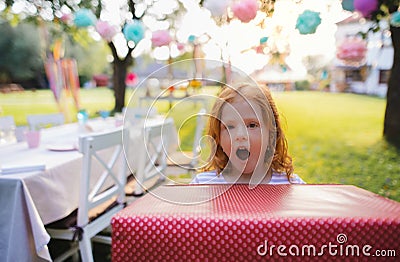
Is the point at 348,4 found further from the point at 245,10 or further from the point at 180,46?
the point at 180,46

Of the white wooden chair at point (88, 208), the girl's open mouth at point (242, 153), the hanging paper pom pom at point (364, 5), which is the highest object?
the hanging paper pom pom at point (364, 5)

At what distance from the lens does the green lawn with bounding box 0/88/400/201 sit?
4188 mm

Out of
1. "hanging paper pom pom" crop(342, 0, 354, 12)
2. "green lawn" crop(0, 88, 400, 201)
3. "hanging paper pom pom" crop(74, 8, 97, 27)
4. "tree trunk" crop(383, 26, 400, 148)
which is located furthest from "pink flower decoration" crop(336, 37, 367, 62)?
"hanging paper pom pom" crop(74, 8, 97, 27)

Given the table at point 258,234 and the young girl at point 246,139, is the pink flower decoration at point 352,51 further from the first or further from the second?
the table at point 258,234

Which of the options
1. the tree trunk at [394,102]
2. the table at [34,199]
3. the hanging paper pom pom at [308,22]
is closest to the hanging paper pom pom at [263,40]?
the hanging paper pom pom at [308,22]

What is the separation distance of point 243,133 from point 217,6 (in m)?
1.53

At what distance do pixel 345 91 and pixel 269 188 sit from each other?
892 cm

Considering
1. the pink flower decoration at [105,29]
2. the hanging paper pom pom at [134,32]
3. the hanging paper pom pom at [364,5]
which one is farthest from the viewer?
the pink flower decoration at [105,29]

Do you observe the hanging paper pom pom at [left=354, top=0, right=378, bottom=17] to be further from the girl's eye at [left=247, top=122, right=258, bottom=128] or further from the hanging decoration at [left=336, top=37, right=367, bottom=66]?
the hanging decoration at [left=336, top=37, right=367, bottom=66]

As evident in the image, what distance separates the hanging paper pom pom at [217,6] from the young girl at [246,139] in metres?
1.25

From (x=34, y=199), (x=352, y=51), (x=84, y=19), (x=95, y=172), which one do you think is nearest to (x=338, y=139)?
(x=352, y=51)

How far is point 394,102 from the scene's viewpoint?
13.5 ft

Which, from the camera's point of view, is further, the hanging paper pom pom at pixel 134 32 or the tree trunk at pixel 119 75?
the tree trunk at pixel 119 75

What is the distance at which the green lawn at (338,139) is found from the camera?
419 centimetres
